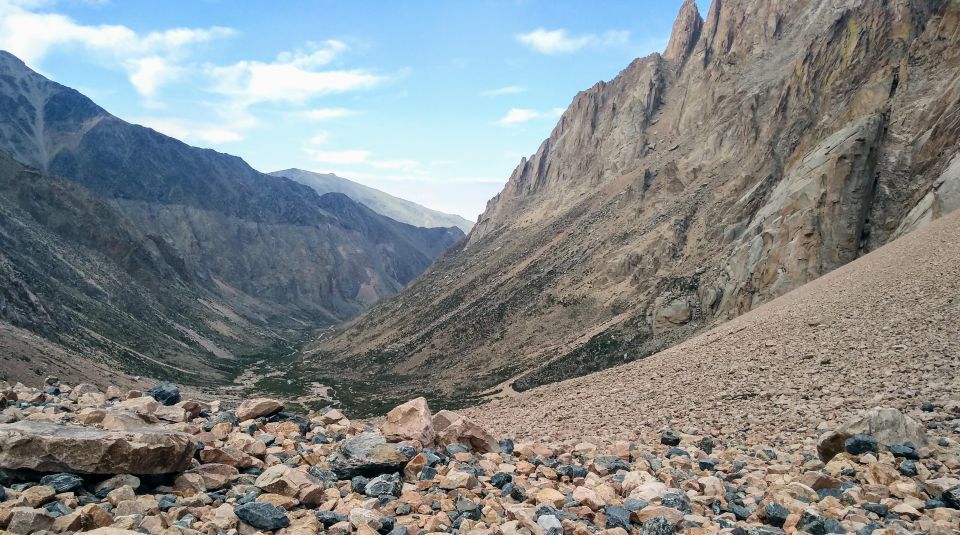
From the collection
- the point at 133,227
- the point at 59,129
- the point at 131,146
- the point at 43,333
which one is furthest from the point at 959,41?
the point at 59,129

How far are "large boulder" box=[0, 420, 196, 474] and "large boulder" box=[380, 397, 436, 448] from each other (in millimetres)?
3574

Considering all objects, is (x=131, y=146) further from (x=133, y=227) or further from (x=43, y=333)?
(x=43, y=333)

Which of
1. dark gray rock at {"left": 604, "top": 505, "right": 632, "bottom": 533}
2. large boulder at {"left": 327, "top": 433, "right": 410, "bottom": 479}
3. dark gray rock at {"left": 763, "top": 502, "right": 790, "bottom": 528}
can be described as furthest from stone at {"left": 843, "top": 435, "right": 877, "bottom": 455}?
large boulder at {"left": 327, "top": 433, "right": 410, "bottom": 479}

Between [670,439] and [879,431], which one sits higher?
[879,431]

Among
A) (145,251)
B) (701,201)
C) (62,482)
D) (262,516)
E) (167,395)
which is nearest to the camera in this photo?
(262,516)

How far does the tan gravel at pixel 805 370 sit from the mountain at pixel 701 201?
36.4 feet

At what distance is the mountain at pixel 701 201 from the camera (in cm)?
3459

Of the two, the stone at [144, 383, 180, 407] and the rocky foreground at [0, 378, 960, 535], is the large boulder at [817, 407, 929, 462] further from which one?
the stone at [144, 383, 180, 407]

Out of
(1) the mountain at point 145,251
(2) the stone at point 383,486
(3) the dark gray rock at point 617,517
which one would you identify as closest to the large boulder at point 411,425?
(2) the stone at point 383,486

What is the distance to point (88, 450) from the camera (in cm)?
773

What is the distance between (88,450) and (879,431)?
1272cm

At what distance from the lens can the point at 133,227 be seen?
11644 centimetres

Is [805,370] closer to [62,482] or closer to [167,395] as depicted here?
[167,395]

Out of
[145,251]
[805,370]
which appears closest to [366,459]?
[805,370]
